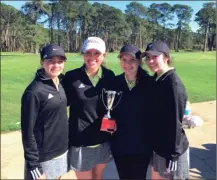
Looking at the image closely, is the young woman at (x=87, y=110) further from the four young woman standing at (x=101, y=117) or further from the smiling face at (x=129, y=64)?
the smiling face at (x=129, y=64)

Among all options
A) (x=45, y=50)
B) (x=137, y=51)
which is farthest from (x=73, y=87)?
(x=137, y=51)

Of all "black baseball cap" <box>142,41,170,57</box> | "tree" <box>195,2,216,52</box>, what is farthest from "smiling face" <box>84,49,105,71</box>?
"tree" <box>195,2,216,52</box>

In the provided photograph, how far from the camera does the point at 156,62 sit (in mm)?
2920

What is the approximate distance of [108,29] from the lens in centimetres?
5681

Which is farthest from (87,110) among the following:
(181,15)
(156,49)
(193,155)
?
(181,15)

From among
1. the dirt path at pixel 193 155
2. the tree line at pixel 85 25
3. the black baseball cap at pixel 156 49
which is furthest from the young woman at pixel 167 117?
the tree line at pixel 85 25

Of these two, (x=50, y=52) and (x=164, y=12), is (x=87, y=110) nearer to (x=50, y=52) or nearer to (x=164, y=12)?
(x=50, y=52)

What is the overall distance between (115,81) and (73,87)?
1.46 feet

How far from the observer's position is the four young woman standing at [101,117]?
275 centimetres

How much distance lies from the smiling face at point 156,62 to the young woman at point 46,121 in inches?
34.7

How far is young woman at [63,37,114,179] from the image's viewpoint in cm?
302

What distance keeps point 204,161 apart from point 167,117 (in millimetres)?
2807

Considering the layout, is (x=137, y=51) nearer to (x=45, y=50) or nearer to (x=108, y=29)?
(x=45, y=50)

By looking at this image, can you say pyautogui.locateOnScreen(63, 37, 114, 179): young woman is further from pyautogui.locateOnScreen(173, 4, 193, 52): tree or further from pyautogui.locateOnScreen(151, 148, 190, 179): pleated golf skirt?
pyautogui.locateOnScreen(173, 4, 193, 52): tree
